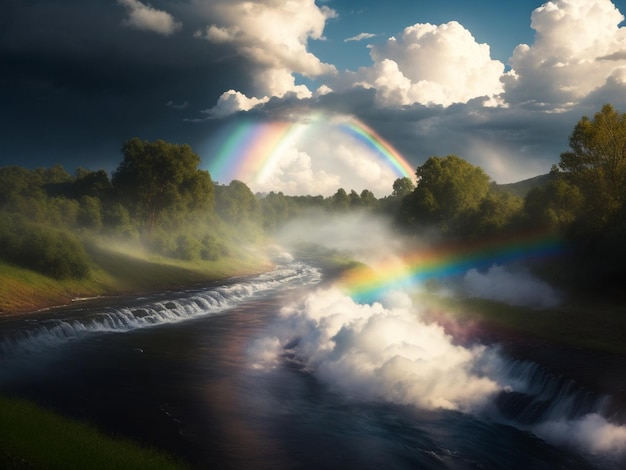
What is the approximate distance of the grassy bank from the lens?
162 ft

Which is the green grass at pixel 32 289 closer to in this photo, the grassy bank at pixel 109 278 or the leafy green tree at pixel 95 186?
the grassy bank at pixel 109 278

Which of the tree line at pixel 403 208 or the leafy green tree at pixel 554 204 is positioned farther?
the leafy green tree at pixel 554 204

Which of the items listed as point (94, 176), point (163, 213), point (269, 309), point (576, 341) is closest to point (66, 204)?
point (163, 213)

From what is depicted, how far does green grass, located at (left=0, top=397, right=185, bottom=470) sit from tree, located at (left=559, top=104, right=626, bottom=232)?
4365 centimetres

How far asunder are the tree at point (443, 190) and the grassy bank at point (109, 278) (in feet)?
107

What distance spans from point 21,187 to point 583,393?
98.2 m

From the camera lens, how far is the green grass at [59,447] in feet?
50.6

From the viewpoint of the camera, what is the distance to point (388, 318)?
39.3m

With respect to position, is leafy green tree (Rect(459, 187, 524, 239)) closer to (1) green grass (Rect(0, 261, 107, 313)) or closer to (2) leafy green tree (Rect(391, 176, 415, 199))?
(1) green grass (Rect(0, 261, 107, 313))

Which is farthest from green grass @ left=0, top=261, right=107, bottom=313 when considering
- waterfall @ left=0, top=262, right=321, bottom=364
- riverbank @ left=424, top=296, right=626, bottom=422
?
riverbank @ left=424, top=296, right=626, bottom=422

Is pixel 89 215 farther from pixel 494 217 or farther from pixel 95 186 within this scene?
pixel 494 217

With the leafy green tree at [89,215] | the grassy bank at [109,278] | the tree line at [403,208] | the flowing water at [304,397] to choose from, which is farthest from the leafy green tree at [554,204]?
the leafy green tree at [89,215]

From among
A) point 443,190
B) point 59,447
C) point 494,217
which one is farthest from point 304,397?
point 443,190

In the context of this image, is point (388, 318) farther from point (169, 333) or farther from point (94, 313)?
point (94, 313)
